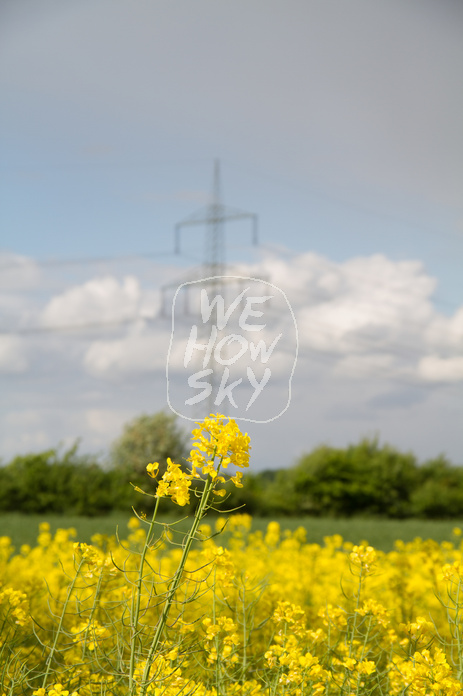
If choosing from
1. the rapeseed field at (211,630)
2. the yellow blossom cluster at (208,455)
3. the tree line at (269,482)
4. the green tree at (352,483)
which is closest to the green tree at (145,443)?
the tree line at (269,482)

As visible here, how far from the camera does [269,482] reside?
23.0 meters

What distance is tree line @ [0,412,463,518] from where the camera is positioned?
1719cm

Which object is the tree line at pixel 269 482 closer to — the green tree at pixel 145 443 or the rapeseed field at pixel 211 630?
the green tree at pixel 145 443

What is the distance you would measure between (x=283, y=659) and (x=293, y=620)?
0.30 m

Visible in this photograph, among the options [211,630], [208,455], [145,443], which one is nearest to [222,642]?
[211,630]

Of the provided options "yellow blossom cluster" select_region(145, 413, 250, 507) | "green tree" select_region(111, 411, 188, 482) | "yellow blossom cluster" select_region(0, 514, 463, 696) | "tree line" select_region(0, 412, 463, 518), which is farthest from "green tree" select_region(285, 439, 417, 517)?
"yellow blossom cluster" select_region(145, 413, 250, 507)

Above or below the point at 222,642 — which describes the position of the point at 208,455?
above

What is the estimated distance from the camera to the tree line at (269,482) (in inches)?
677

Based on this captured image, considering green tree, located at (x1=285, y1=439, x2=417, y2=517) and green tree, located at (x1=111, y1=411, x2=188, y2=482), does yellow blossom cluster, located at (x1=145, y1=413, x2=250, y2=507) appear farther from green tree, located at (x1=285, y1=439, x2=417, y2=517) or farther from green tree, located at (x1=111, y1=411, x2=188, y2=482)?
green tree, located at (x1=285, y1=439, x2=417, y2=517)

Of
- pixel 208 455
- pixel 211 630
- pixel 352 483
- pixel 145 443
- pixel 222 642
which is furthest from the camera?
pixel 352 483

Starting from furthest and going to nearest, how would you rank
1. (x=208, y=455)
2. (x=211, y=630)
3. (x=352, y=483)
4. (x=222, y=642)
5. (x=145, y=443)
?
(x=352, y=483)
(x=145, y=443)
(x=222, y=642)
(x=211, y=630)
(x=208, y=455)

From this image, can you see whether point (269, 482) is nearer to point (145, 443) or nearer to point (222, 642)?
point (145, 443)

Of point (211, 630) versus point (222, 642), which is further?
point (222, 642)

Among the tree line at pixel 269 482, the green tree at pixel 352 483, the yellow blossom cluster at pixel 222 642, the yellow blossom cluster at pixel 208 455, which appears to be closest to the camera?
the yellow blossom cluster at pixel 208 455
